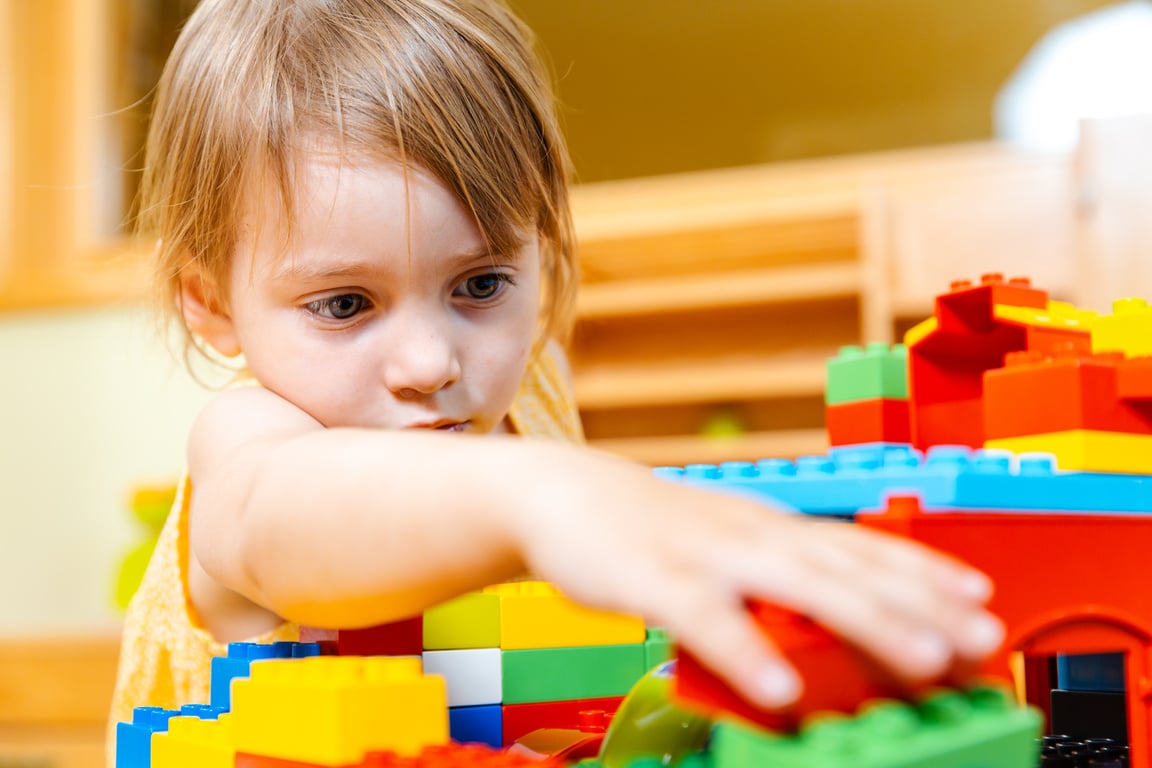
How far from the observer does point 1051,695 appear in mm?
550

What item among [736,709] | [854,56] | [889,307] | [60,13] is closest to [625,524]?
[736,709]

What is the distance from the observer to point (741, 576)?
266mm

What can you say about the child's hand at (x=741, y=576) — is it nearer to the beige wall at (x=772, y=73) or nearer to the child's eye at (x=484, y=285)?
the child's eye at (x=484, y=285)

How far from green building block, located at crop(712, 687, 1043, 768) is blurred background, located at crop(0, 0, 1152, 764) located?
166 centimetres

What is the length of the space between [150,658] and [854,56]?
1864 mm

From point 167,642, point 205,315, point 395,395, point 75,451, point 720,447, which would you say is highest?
point 75,451

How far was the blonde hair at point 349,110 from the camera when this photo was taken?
2.19ft

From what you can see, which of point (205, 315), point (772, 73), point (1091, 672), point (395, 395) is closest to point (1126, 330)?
point (1091, 672)

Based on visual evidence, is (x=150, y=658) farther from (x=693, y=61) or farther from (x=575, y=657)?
→ (x=693, y=61)

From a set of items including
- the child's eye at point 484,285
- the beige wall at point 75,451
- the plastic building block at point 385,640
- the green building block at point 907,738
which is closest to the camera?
the green building block at point 907,738

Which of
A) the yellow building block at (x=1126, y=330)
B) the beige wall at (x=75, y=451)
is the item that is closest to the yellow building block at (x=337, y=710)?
the yellow building block at (x=1126, y=330)

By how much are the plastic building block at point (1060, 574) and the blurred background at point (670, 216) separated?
1.50 metres

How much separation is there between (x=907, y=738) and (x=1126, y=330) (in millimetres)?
336

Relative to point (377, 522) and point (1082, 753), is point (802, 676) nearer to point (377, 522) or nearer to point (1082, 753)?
point (377, 522)
